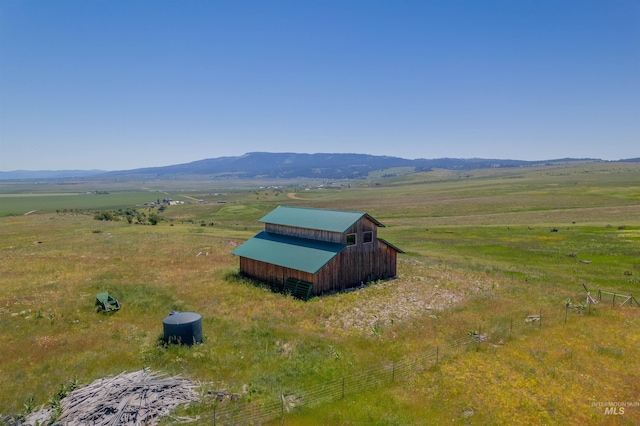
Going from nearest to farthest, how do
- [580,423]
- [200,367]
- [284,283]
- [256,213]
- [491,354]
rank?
[580,423] → [200,367] → [491,354] → [284,283] → [256,213]

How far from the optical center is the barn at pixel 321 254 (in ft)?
114

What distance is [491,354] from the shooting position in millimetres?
22750

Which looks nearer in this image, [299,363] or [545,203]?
[299,363]

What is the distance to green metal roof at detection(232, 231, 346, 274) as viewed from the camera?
34.8m

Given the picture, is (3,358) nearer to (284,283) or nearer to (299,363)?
(299,363)

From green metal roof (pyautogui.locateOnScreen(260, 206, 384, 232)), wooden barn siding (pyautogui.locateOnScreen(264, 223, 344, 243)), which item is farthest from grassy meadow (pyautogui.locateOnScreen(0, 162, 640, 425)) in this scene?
green metal roof (pyautogui.locateOnScreen(260, 206, 384, 232))

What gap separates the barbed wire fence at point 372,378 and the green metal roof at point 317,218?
15.1 metres

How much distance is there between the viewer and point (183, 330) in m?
23.3

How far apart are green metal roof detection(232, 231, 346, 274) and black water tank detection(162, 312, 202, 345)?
11.8m

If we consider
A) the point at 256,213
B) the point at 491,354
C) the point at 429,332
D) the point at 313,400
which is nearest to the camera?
the point at 313,400

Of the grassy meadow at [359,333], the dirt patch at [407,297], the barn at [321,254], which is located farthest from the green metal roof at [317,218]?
the grassy meadow at [359,333]

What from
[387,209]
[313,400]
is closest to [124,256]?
[313,400]

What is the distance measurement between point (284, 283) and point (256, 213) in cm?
9339

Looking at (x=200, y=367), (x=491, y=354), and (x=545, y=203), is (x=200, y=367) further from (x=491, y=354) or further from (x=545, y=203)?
(x=545, y=203)
